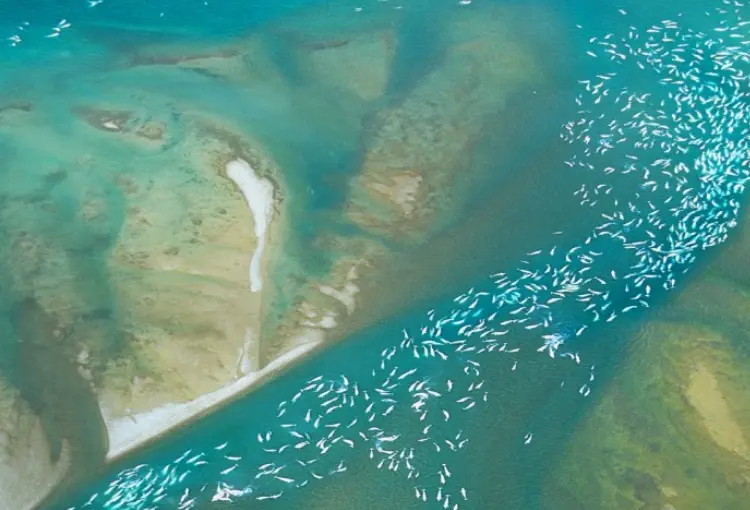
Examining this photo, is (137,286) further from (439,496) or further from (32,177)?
(439,496)

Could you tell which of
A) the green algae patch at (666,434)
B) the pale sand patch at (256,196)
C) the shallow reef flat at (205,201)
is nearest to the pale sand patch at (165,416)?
the shallow reef flat at (205,201)

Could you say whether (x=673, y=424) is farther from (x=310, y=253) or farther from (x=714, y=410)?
(x=310, y=253)

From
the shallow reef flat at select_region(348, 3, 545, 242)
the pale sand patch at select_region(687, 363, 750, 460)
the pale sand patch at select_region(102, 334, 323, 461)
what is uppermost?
the shallow reef flat at select_region(348, 3, 545, 242)

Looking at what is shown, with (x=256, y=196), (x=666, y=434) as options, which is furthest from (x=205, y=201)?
(x=666, y=434)

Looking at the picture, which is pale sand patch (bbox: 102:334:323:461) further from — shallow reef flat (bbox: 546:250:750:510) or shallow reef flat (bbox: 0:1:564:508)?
shallow reef flat (bbox: 546:250:750:510)

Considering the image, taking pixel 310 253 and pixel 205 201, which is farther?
pixel 205 201

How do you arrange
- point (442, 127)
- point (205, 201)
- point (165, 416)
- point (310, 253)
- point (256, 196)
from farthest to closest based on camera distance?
point (442, 127)
point (256, 196)
point (205, 201)
point (310, 253)
point (165, 416)

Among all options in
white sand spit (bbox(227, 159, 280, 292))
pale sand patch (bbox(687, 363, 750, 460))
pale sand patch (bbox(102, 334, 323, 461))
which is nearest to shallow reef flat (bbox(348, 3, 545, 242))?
white sand spit (bbox(227, 159, 280, 292))
